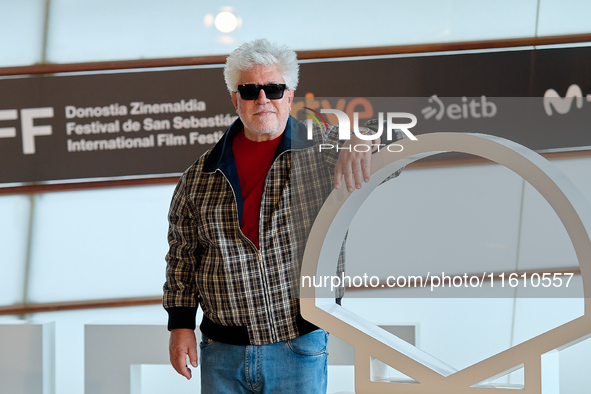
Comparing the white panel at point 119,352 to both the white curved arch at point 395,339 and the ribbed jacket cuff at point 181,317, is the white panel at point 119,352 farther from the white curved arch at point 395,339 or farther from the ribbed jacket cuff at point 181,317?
the white curved arch at point 395,339

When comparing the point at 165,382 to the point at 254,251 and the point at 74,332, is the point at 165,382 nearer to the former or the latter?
the point at 74,332

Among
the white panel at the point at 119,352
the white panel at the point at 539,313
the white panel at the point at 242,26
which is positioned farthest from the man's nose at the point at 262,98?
the white panel at the point at 242,26

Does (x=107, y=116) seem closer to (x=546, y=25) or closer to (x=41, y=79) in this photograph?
(x=41, y=79)

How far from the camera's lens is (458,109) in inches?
46.4

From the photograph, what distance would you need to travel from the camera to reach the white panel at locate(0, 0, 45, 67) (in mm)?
2873

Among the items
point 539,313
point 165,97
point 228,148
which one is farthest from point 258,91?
point 165,97

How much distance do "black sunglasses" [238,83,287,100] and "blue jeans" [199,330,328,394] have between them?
1.98 ft

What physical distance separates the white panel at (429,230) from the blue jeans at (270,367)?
33 cm

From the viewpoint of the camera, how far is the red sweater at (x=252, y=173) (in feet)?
4.75

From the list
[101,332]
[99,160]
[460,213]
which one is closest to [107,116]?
[99,160]

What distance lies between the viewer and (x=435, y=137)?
104 centimetres

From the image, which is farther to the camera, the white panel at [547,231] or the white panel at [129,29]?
the white panel at [129,29]

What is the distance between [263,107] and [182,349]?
0.68 m

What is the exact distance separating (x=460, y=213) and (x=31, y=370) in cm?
197
